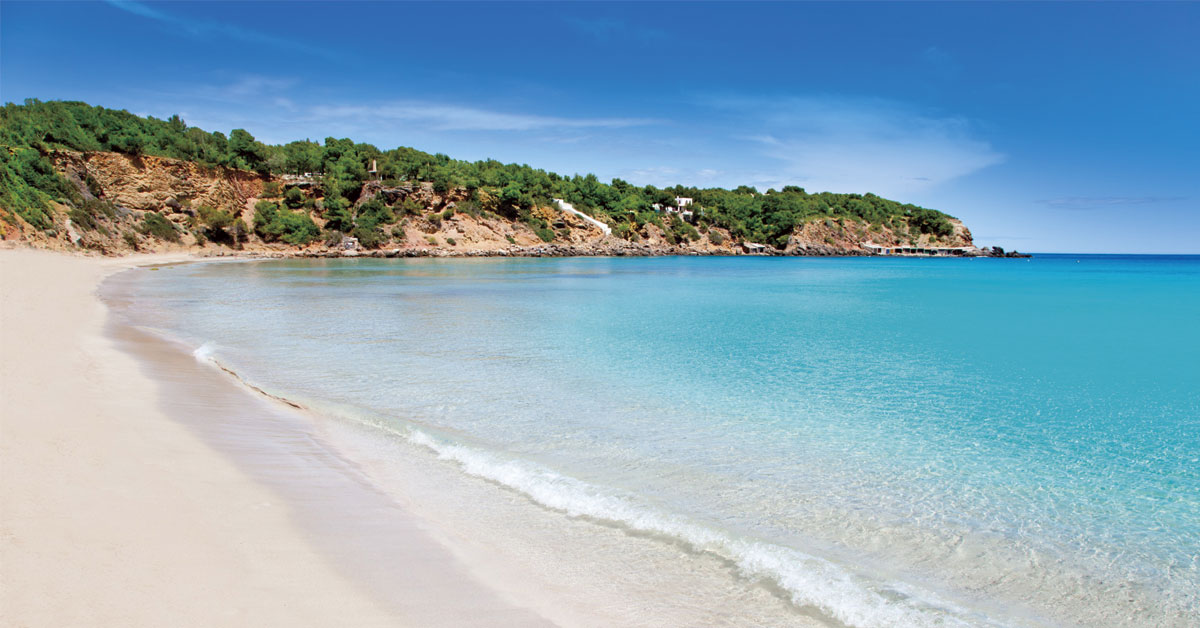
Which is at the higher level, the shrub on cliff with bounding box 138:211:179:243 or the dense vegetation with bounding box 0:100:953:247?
the dense vegetation with bounding box 0:100:953:247

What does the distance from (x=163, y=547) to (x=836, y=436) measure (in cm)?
540

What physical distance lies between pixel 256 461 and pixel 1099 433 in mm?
7999

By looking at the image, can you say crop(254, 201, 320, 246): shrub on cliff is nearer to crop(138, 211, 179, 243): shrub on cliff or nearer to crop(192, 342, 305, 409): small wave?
crop(138, 211, 179, 243): shrub on cliff

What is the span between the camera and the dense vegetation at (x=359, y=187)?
42625 mm

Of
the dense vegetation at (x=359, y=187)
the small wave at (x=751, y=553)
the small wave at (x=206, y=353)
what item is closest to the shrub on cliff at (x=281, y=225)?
the dense vegetation at (x=359, y=187)

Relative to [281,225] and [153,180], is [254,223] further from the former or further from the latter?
[153,180]

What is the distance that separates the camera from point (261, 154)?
2495 inches

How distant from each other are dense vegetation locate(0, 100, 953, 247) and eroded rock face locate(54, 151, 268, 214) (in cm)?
131

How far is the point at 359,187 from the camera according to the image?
65125 millimetres

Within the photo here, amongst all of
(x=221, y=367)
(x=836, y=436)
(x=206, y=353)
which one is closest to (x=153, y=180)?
(x=206, y=353)

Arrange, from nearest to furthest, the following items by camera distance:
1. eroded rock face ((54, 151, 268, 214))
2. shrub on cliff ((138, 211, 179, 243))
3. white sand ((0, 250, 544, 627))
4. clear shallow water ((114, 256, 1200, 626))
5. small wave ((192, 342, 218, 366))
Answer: white sand ((0, 250, 544, 627))
clear shallow water ((114, 256, 1200, 626))
small wave ((192, 342, 218, 366))
eroded rock face ((54, 151, 268, 214))
shrub on cliff ((138, 211, 179, 243))

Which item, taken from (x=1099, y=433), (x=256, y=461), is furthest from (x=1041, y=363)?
(x=256, y=461)

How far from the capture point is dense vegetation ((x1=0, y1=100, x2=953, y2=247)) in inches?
1678

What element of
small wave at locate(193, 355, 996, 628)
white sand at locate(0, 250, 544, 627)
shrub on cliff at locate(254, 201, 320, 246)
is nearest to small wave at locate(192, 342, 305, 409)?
white sand at locate(0, 250, 544, 627)
